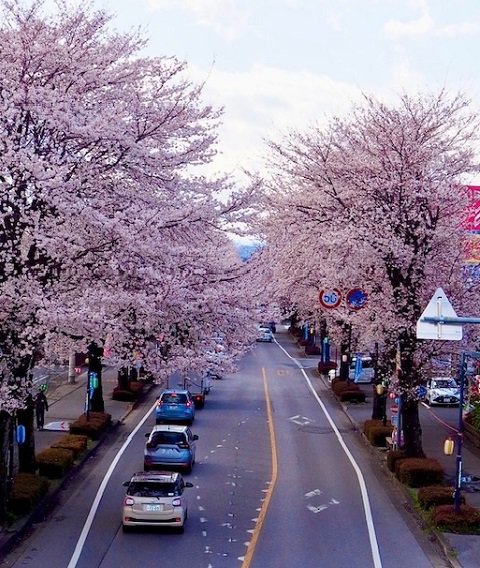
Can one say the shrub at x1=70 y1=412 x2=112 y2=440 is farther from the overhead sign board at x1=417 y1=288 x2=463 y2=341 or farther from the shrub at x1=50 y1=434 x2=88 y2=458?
the overhead sign board at x1=417 y1=288 x2=463 y2=341

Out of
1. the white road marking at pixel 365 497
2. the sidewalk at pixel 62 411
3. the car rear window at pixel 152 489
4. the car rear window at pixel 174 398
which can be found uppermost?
the car rear window at pixel 174 398

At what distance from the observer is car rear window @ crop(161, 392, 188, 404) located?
4022cm

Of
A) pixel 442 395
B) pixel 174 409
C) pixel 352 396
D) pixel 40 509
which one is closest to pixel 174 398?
pixel 174 409

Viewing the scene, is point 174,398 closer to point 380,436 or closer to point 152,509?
point 380,436

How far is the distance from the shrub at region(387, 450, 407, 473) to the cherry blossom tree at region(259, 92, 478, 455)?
359 mm

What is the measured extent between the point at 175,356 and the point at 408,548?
24.9 ft

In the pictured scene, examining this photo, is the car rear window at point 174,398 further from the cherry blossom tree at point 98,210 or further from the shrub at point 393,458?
the cherry blossom tree at point 98,210

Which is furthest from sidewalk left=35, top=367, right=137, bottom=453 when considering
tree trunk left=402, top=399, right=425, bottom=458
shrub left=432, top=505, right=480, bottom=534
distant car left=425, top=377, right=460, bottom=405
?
distant car left=425, top=377, right=460, bottom=405

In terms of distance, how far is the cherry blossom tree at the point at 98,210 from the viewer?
63.7 ft

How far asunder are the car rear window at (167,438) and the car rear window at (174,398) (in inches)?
393

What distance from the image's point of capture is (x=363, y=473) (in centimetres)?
3045

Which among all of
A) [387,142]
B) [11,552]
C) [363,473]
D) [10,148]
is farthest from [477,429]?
[10,148]

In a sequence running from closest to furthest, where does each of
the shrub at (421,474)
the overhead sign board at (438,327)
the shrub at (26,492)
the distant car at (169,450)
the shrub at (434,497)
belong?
the overhead sign board at (438,327) < the shrub at (26,492) < the shrub at (434,497) < the shrub at (421,474) < the distant car at (169,450)

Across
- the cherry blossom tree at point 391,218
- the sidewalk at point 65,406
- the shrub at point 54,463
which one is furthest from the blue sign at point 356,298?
the sidewalk at point 65,406
